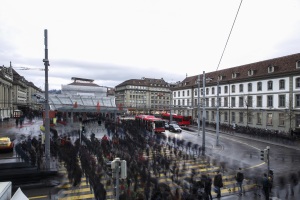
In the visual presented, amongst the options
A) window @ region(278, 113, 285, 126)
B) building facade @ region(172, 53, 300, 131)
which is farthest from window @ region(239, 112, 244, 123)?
window @ region(278, 113, 285, 126)

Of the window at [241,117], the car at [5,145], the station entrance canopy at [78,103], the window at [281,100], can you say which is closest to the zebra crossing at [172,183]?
the car at [5,145]

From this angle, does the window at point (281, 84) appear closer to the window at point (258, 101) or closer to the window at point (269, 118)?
the window at point (258, 101)

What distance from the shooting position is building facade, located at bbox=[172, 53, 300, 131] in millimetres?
39688

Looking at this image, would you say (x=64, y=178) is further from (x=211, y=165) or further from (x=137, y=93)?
(x=137, y=93)

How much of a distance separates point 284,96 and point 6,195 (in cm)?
4443

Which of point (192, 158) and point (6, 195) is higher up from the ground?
point (6, 195)

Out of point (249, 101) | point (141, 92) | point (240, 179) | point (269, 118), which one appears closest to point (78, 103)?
point (249, 101)

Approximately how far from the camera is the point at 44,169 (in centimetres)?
1542

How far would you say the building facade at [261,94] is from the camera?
39688 mm

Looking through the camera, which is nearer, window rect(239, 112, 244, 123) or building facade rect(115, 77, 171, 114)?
window rect(239, 112, 244, 123)

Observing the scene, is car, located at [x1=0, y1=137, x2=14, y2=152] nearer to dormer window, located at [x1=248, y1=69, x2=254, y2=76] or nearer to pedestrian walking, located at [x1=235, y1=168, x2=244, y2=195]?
pedestrian walking, located at [x1=235, y1=168, x2=244, y2=195]

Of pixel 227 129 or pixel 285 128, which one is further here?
pixel 227 129

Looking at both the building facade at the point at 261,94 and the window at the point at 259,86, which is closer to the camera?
the building facade at the point at 261,94

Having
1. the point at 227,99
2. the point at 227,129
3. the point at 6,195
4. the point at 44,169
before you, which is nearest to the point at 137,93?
the point at 227,99
